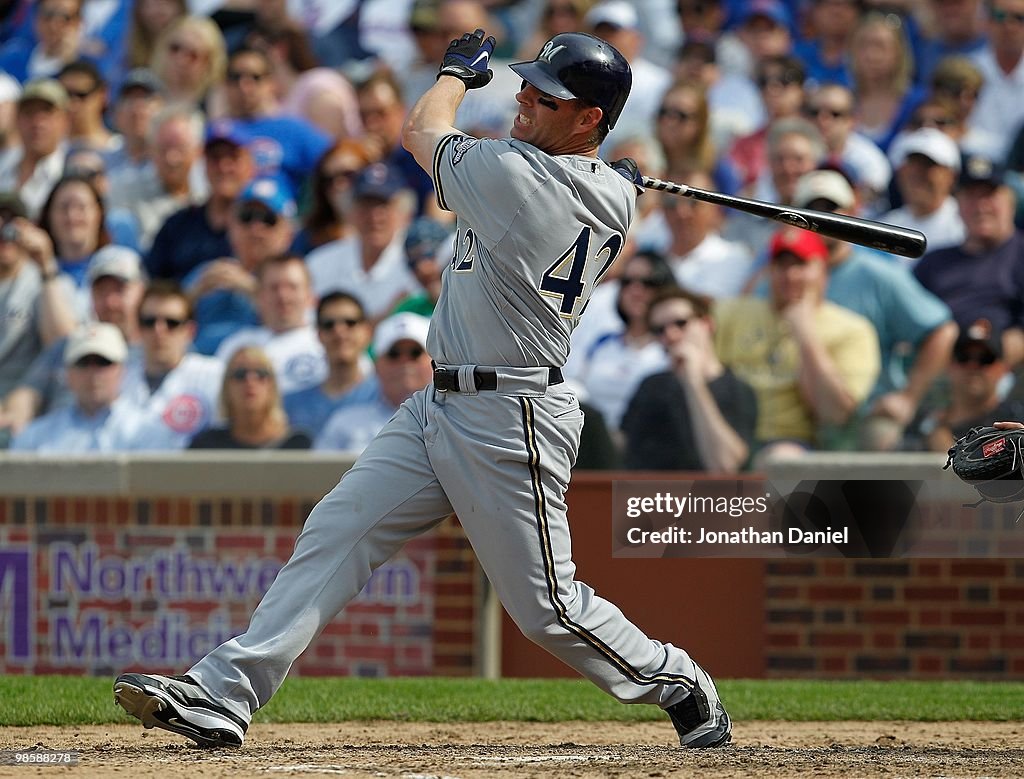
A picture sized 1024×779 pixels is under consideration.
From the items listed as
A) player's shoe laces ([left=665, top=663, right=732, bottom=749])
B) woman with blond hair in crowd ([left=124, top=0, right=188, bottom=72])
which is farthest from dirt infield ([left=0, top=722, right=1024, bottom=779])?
woman with blond hair in crowd ([left=124, top=0, right=188, bottom=72])

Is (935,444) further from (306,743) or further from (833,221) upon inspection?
(306,743)

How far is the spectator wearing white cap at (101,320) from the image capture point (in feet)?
28.9

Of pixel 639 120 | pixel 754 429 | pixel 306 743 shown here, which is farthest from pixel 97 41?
pixel 306 743

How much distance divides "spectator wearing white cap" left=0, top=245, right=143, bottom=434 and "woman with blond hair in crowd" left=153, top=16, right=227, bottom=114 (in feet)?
6.69

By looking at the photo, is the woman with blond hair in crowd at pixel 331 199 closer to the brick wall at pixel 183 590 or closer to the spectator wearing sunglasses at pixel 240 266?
the spectator wearing sunglasses at pixel 240 266

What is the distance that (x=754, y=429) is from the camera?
7773mm

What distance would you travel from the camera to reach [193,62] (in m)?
11.0

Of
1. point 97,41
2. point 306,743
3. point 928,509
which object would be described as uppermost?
point 97,41

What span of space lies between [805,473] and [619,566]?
3.04ft

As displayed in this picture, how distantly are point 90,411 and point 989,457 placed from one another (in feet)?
17.4

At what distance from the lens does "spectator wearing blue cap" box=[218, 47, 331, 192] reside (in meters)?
10.3

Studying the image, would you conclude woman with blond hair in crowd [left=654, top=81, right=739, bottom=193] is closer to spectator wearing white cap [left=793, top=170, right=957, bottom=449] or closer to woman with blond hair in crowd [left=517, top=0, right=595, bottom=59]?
spectator wearing white cap [left=793, top=170, right=957, bottom=449]

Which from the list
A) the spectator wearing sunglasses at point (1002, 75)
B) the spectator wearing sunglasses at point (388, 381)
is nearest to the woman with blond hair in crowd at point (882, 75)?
the spectator wearing sunglasses at point (1002, 75)

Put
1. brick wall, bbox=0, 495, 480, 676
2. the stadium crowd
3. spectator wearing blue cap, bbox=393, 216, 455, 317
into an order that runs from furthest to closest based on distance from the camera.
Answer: spectator wearing blue cap, bbox=393, 216, 455, 317 → the stadium crowd → brick wall, bbox=0, 495, 480, 676
